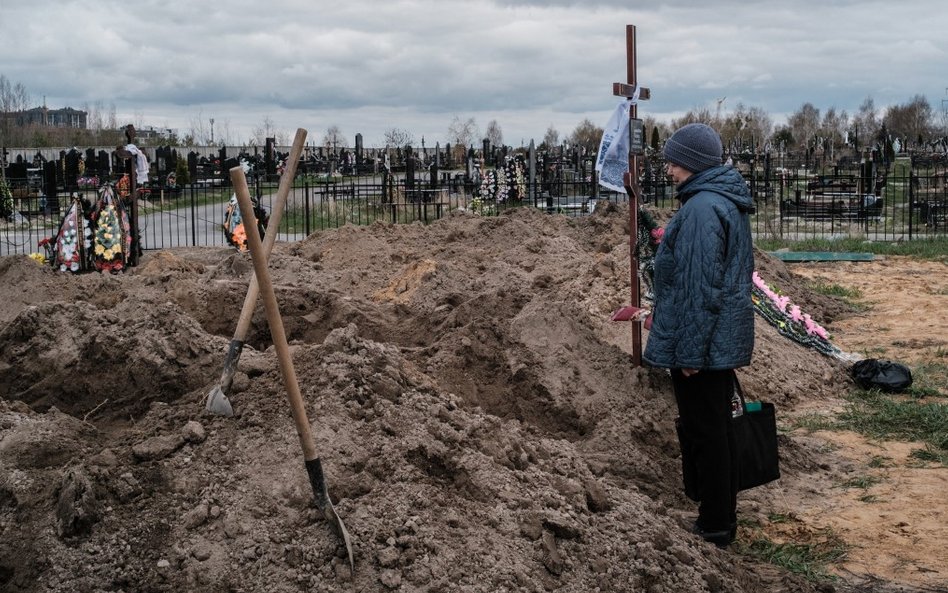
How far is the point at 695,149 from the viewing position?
4.73m

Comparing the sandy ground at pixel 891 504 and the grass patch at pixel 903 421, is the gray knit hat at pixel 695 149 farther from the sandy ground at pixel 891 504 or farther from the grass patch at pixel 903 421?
the grass patch at pixel 903 421

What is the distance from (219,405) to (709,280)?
2249mm

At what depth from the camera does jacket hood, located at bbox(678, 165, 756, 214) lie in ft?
15.3

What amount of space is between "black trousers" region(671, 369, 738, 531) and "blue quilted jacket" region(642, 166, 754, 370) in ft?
0.44

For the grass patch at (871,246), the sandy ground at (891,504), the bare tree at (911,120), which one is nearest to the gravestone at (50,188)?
the grass patch at (871,246)

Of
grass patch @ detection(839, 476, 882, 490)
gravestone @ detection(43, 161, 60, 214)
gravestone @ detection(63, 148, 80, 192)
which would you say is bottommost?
grass patch @ detection(839, 476, 882, 490)

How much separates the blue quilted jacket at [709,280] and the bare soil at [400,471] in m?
0.79

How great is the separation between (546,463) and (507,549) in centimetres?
93

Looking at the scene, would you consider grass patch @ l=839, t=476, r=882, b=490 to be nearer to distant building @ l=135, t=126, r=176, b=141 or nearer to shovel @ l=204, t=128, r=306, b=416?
shovel @ l=204, t=128, r=306, b=416

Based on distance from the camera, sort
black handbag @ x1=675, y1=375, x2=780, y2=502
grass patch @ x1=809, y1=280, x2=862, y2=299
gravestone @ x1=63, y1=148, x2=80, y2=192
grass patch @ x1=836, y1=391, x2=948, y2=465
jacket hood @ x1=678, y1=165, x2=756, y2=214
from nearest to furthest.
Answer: jacket hood @ x1=678, y1=165, x2=756, y2=214, black handbag @ x1=675, y1=375, x2=780, y2=502, grass patch @ x1=836, y1=391, x2=948, y2=465, grass patch @ x1=809, y1=280, x2=862, y2=299, gravestone @ x1=63, y1=148, x2=80, y2=192

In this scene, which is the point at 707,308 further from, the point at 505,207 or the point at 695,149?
the point at 505,207

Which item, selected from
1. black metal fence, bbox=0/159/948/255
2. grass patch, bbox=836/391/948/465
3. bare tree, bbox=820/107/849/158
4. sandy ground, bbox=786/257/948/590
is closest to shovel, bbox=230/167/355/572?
sandy ground, bbox=786/257/948/590

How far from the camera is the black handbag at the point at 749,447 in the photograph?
4941 millimetres

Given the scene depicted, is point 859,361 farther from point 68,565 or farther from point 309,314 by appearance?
point 68,565
